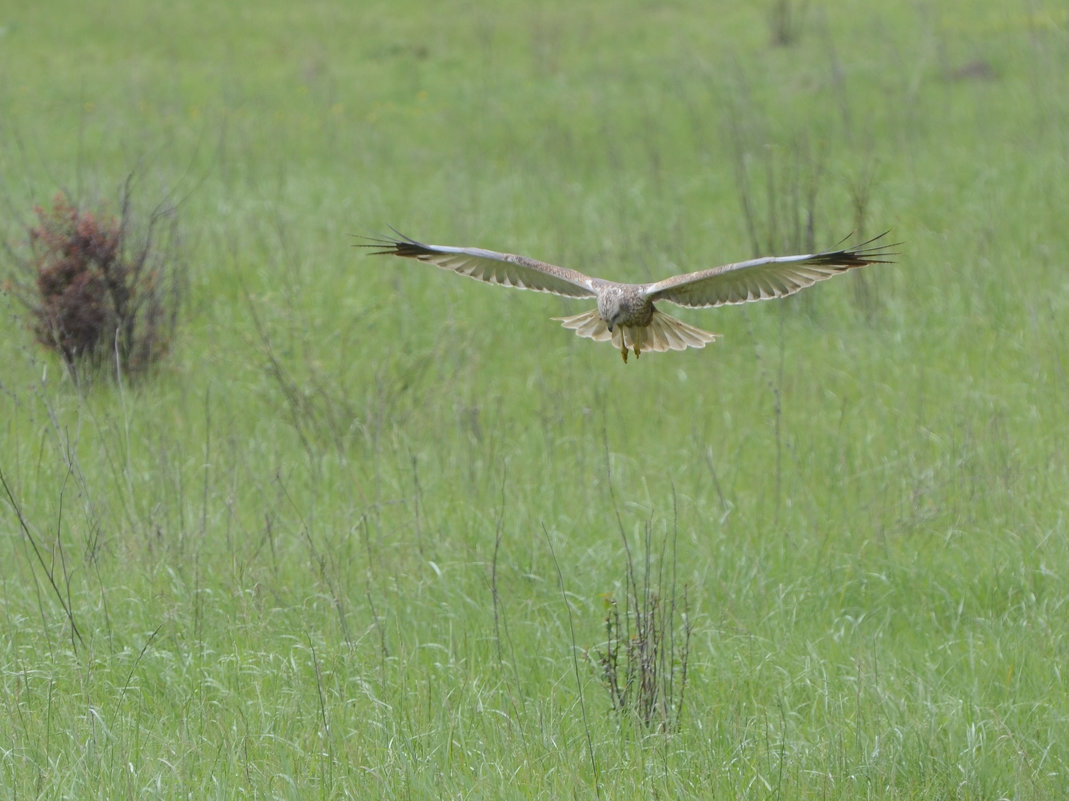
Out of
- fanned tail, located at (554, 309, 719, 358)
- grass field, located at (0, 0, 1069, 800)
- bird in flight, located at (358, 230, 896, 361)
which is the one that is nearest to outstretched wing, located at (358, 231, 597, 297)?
bird in flight, located at (358, 230, 896, 361)

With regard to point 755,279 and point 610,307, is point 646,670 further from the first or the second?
point 755,279

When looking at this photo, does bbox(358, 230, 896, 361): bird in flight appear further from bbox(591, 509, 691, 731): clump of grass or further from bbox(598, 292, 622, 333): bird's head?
bbox(591, 509, 691, 731): clump of grass

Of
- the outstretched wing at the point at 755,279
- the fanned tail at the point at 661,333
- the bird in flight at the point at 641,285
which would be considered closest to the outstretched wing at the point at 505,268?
the bird in flight at the point at 641,285

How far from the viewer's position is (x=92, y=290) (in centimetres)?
712

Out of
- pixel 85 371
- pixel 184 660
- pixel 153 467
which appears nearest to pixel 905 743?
pixel 184 660

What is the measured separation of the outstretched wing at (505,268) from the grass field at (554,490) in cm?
81

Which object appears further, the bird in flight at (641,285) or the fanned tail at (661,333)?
the fanned tail at (661,333)

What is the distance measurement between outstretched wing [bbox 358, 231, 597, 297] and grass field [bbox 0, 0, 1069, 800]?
808 millimetres

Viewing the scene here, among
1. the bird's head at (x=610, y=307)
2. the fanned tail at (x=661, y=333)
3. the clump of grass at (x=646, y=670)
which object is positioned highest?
the bird's head at (x=610, y=307)

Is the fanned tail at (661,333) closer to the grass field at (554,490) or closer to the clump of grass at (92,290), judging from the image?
the grass field at (554,490)

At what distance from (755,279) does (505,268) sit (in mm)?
838

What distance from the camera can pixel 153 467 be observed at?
5.43 m

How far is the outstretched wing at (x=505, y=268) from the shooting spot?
398cm

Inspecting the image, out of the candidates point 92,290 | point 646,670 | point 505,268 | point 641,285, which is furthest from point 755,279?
point 92,290
